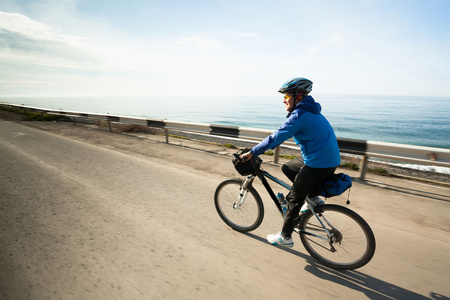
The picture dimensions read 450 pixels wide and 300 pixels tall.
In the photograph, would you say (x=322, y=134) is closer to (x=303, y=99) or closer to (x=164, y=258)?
(x=303, y=99)

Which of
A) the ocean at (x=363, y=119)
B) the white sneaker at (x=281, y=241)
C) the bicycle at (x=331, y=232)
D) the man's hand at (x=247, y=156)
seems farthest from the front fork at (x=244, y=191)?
the ocean at (x=363, y=119)

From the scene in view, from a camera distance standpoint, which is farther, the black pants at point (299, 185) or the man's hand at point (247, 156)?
the man's hand at point (247, 156)

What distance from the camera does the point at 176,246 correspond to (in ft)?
8.79

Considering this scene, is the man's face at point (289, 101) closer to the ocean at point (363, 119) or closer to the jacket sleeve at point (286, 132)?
the jacket sleeve at point (286, 132)

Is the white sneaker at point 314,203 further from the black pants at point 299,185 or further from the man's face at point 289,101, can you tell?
the man's face at point 289,101

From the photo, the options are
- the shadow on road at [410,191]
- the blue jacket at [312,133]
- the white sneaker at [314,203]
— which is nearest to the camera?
the blue jacket at [312,133]

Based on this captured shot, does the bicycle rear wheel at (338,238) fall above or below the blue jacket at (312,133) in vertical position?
below

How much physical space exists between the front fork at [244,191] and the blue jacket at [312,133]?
89cm

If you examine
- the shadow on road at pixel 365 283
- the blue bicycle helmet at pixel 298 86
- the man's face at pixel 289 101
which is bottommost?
the shadow on road at pixel 365 283

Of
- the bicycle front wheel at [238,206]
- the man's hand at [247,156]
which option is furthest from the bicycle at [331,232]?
the man's hand at [247,156]

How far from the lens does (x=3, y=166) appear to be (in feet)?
18.3

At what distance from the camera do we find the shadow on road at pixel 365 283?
2020 millimetres

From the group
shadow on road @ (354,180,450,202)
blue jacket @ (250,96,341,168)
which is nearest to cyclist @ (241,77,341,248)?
blue jacket @ (250,96,341,168)

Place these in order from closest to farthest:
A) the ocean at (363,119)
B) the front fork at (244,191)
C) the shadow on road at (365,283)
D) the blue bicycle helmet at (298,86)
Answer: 1. the shadow on road at (365,283)
2. the blue bicycle helmet at (298,86)
3. the front fork at (244,191)
4. the ocean at (363,119)
